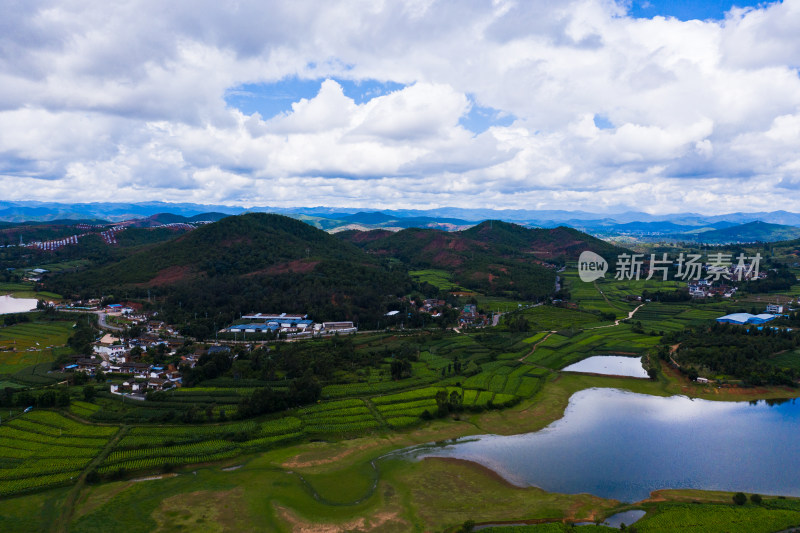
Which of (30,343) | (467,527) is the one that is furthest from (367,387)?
(30,343)

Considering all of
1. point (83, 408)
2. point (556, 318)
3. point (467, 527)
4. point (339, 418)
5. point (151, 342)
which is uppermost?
point (556, 318)

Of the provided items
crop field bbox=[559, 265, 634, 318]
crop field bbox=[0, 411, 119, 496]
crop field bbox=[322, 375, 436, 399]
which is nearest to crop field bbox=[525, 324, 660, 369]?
crop field bbox=[559, 265, 634, 318]

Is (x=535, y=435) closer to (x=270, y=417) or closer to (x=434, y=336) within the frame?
(x=270, y=417)

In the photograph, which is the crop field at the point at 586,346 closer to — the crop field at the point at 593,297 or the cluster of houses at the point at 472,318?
→ the cluster of houses at the point at 472,318

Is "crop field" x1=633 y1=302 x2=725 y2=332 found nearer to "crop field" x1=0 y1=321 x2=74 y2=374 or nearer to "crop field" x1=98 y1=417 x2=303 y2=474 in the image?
"crop field" x1=98 y1=417 x2=303 y2=474

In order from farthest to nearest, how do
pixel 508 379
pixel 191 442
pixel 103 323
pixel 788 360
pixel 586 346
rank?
pixel 103 323 → pixel 586 346 → pixel 788 360 → pixel 508 379 → pixel 191 442

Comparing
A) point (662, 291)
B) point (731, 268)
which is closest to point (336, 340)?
point (662, 291)

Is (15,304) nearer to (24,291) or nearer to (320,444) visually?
(24,291)

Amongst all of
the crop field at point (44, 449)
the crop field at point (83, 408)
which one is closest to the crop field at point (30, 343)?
the crop field at point (83, 408)
